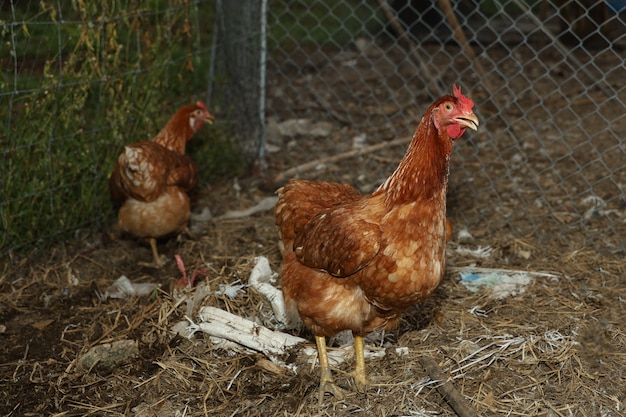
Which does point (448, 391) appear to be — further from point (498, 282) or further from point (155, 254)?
point (155, 254)

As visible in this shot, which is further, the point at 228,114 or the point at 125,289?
the point at 228,114

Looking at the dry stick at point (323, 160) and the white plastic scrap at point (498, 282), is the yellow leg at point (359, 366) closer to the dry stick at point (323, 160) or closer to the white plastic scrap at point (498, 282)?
the white plastic scrap at point (498, 282)

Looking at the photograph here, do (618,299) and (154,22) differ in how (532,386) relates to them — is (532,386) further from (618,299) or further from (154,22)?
(154,22)

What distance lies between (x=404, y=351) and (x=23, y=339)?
1893 millimetres

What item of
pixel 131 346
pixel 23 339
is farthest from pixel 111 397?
pixel 23 339

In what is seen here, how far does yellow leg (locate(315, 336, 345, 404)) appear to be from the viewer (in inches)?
116

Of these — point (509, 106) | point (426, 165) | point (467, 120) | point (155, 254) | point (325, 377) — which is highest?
point (467, 120)

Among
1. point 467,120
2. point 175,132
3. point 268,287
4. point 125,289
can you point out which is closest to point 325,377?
point 268,287

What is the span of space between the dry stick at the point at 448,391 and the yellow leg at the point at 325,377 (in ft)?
1.30

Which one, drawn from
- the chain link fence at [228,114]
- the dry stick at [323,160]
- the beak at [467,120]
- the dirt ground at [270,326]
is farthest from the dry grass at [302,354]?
the dry stick at [323,160]

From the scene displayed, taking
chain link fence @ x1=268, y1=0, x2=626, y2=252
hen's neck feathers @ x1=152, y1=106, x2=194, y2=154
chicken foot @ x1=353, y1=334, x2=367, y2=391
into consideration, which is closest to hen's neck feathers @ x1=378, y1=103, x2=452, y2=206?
chicken foot @ x1=353, y1=334, x2=367, y2=391

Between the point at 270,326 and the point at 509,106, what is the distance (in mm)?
3452

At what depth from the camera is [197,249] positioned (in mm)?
4352

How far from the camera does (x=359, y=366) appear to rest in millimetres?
3049
